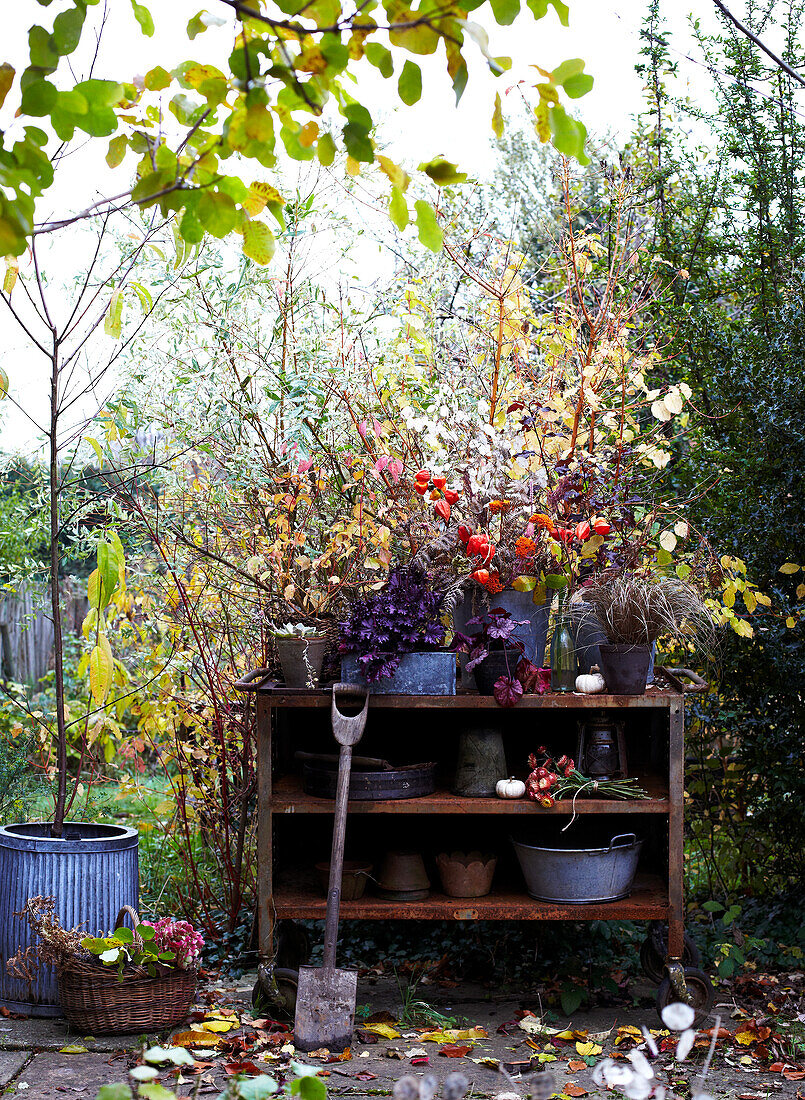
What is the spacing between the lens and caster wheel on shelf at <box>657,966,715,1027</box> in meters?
2.72

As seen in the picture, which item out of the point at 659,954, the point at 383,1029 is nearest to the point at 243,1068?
the point at 383,1029

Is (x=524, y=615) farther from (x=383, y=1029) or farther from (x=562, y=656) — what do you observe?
(x=383, y=1029)

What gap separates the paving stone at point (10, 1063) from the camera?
2.38m

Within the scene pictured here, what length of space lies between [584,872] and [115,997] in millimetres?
1308

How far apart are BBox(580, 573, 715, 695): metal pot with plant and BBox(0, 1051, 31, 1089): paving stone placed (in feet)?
5.98

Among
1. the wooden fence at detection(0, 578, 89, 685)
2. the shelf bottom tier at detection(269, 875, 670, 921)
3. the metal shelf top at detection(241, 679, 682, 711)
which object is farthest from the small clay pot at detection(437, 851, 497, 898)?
the wooden fence at detection(0, 578, 89, 685)

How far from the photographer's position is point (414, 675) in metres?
2.79

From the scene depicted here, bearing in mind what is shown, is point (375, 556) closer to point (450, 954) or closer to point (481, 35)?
point (450, 954)

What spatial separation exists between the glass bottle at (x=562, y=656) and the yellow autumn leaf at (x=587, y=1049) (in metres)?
0.95

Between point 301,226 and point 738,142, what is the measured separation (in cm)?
181

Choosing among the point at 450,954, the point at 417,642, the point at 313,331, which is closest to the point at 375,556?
the point at 417,642

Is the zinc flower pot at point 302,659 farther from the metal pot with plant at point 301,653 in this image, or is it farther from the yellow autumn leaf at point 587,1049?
the yellow autumn leaf at point 587,1049

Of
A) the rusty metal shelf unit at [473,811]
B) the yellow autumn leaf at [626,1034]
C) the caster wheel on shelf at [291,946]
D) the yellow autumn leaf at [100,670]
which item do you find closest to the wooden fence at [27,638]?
the yellow autumn leaf at [100,670]

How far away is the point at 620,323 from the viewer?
301 centimetres
